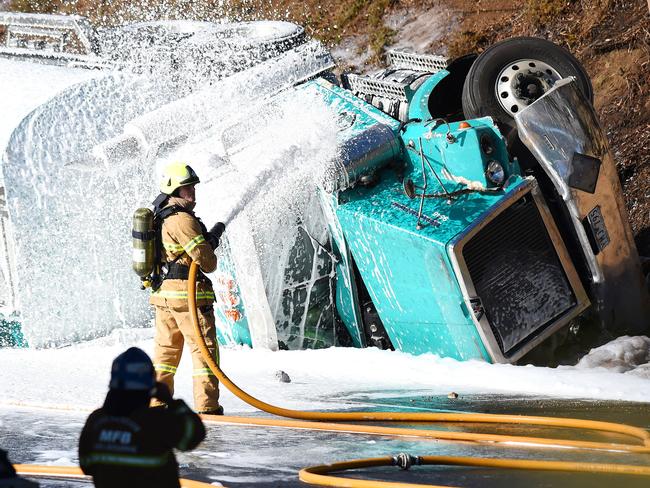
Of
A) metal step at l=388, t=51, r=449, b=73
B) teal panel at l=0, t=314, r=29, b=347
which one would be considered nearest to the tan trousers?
teal panel at l=0, t=314, r=29, b=347

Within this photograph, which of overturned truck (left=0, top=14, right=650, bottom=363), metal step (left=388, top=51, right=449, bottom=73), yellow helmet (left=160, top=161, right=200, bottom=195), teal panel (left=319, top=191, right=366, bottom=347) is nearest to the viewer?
yellow helmet (left=160, top=161, right=200, bottom=195)

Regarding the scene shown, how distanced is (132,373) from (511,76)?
5.13 metres

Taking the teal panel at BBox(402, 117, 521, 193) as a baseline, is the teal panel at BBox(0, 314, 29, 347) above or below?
below

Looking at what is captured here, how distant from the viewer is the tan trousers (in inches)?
229

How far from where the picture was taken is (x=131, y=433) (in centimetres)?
295

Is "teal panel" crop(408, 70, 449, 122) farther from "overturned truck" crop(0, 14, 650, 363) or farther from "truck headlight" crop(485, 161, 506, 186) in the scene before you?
"truck headlight" crop(485, 161, 506, 186)

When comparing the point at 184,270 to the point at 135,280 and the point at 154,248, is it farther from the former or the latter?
the point at 135,280

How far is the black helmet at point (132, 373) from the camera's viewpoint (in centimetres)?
297

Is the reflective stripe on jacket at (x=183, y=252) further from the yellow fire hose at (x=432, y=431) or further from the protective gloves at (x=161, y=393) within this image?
the protective gloves at (x=161, y=393)

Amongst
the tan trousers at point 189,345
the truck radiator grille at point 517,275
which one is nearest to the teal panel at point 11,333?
the tan trousers at point 189,345

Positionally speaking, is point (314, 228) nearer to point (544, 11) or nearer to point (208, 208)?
point (208, 208)

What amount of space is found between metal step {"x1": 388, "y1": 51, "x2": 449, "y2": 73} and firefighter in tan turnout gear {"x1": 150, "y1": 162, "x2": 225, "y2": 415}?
335cm

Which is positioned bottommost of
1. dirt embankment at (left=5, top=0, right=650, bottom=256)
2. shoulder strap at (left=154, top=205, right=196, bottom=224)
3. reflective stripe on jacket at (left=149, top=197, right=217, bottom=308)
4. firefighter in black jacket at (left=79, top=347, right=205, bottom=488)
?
firefighter in black jacket at (left=79, top=347, right=205, bottom=488)

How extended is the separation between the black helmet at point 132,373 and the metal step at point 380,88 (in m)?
5.50
